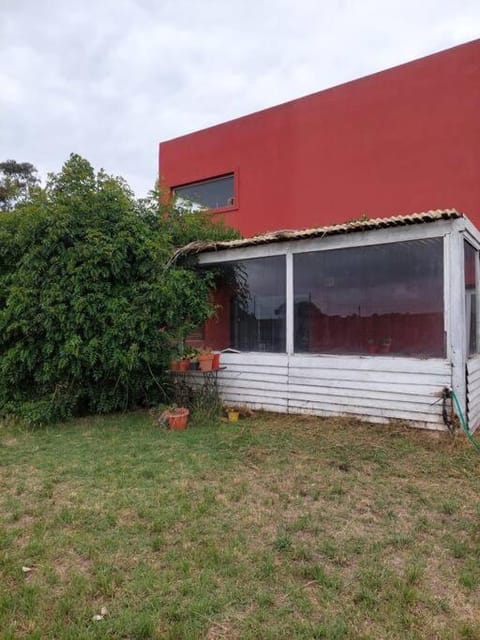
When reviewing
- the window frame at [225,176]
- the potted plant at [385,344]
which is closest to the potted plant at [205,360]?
the potted plant at [385,344]

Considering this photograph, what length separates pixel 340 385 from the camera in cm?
587

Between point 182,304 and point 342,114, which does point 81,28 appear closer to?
point 342,114

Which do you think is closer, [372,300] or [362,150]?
[372,300]

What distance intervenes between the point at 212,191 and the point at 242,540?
10.7m

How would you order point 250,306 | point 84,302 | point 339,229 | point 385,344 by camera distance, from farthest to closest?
point 250,306, point 84,302, point 339,229, point 385,344

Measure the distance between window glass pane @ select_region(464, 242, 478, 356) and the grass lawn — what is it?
1.46 metres

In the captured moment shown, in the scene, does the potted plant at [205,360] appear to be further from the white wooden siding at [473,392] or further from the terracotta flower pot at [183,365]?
the white wooden siding at [473,392]

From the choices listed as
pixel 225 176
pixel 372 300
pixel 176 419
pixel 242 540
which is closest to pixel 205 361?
pixel 176 419

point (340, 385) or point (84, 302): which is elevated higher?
point (84, 302)

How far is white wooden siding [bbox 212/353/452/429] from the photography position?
17.0 ft

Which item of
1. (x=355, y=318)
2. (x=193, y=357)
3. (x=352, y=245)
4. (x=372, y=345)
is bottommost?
(x=193, y=357)

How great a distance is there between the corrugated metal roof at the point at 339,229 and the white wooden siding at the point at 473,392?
Result: 1818mm

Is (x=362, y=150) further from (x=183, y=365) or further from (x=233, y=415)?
(x=233, y=415)

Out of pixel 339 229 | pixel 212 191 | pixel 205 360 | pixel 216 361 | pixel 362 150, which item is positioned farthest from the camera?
pixel 212 191
